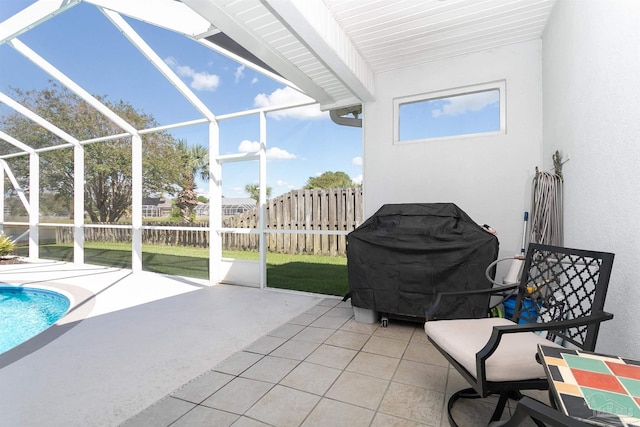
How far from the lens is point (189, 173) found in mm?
6695

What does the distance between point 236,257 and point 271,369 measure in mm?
3263

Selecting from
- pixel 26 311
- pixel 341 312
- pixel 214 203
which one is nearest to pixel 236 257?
pixel 214 203

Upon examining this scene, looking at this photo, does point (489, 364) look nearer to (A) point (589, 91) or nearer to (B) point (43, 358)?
(A) point (589, 91)

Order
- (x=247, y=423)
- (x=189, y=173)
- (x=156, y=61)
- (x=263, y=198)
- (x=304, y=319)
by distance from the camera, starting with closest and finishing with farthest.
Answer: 1. (x=247, y=423)
2. (x=304, y=319)
3. (x=156, y=61)
4. (x=263, y=198)
5. (x=189, y=173)

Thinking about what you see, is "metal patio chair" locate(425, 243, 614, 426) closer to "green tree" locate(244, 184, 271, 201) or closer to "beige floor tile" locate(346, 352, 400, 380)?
"beige floor tile" locate(346, 352, 400, 380)

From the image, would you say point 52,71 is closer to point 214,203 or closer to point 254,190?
point 214,203

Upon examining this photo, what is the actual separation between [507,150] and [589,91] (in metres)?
1.52

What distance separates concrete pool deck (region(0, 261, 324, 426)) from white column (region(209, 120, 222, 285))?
387mm

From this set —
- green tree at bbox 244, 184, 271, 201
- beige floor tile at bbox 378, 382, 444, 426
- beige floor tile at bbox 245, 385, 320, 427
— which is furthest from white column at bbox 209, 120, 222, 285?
beige floor tile at bbox 378, 382, 444, 426

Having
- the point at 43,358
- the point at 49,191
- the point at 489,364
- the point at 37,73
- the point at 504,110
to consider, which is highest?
the point at 37,73

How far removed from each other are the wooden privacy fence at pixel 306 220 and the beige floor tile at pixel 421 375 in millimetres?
2760

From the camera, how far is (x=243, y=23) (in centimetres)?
276

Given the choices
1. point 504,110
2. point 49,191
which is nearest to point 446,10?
point 504,110

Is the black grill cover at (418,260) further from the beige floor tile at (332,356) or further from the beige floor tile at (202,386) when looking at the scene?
the beige floor tile at (202,386)
